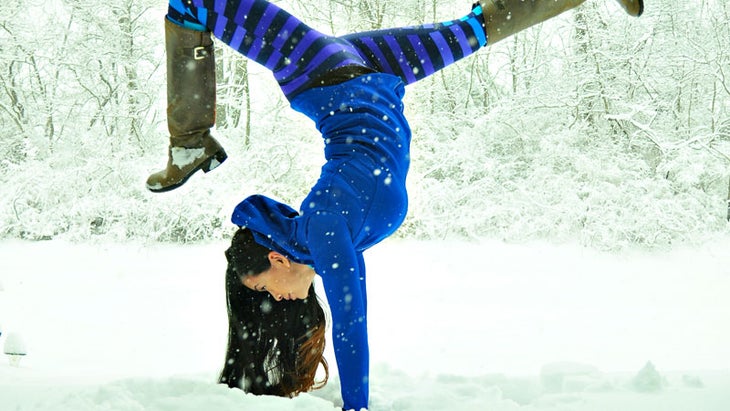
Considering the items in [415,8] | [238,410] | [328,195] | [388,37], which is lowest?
[238,410]

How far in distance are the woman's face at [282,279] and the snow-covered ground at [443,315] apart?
0.88 ft

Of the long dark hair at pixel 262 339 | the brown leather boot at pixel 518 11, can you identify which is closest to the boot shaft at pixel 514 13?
the brown leather boot at pixel 518 11

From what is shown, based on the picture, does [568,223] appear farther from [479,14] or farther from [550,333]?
[479,14]

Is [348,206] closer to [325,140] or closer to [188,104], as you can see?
[325,140]

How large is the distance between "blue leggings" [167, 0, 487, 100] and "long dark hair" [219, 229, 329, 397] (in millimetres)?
437

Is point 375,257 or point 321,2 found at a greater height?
point 321,2

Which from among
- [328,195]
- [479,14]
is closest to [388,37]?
[479,14]

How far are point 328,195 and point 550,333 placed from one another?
9.38ft

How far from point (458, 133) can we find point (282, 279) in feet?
16.0

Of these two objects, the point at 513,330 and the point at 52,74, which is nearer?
the point at 513,330

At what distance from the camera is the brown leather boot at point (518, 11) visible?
1.70m

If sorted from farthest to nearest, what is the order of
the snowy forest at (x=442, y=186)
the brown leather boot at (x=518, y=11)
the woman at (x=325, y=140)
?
the snowy forest at (x=442, y=186)
the brown leather boot at (x=518, y=11)
the woman at (x=325, y=140)

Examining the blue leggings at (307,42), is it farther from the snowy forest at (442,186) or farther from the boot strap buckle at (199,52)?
the snowy forest at (442,186)

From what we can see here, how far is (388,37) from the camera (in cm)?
169
